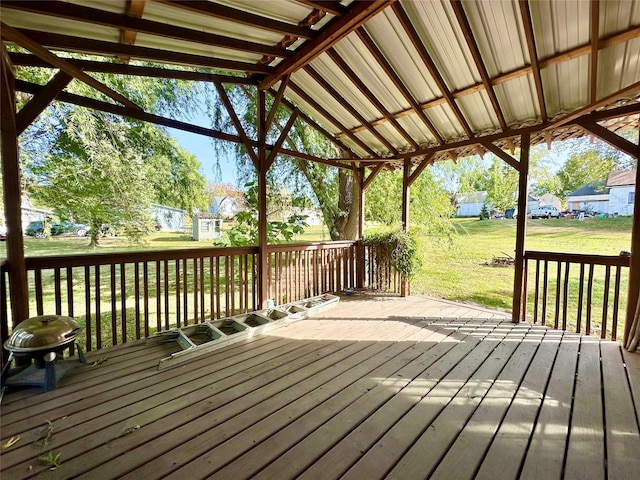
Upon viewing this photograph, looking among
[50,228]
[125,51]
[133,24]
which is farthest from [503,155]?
[50,228]

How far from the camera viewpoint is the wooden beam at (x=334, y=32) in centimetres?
243

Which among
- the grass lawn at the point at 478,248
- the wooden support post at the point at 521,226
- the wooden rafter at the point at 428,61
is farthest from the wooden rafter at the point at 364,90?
the grass lawn at the point at 478,248

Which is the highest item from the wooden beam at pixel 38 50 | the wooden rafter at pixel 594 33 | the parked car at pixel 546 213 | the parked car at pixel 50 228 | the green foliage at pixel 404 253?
the wooden rafter at pixel 594 33

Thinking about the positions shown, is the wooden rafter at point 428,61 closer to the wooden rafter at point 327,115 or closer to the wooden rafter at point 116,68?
the wooden rafter at point 327,115

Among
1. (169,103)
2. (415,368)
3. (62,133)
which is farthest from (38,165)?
(415,368)

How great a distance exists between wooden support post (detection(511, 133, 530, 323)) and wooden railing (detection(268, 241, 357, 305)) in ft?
9.33

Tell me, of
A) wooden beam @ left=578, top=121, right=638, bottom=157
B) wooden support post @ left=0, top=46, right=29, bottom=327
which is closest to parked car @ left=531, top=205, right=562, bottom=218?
wooden beam @ left=578, top=121, right=638, bottom=157

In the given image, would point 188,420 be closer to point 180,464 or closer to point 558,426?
point 180,464

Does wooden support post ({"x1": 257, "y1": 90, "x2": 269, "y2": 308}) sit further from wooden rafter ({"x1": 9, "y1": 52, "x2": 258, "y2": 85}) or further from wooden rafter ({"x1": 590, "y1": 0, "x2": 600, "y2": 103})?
wooden rafter ({"x1": 590, "y1": 0, "x2": 600, "y2": 103})

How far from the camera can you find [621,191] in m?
11.4

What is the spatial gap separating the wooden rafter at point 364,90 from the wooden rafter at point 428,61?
847 mm

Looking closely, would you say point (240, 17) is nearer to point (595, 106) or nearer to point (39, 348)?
point (39, 348)

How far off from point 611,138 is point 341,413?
4194 mm

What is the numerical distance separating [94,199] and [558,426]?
7.67 m
